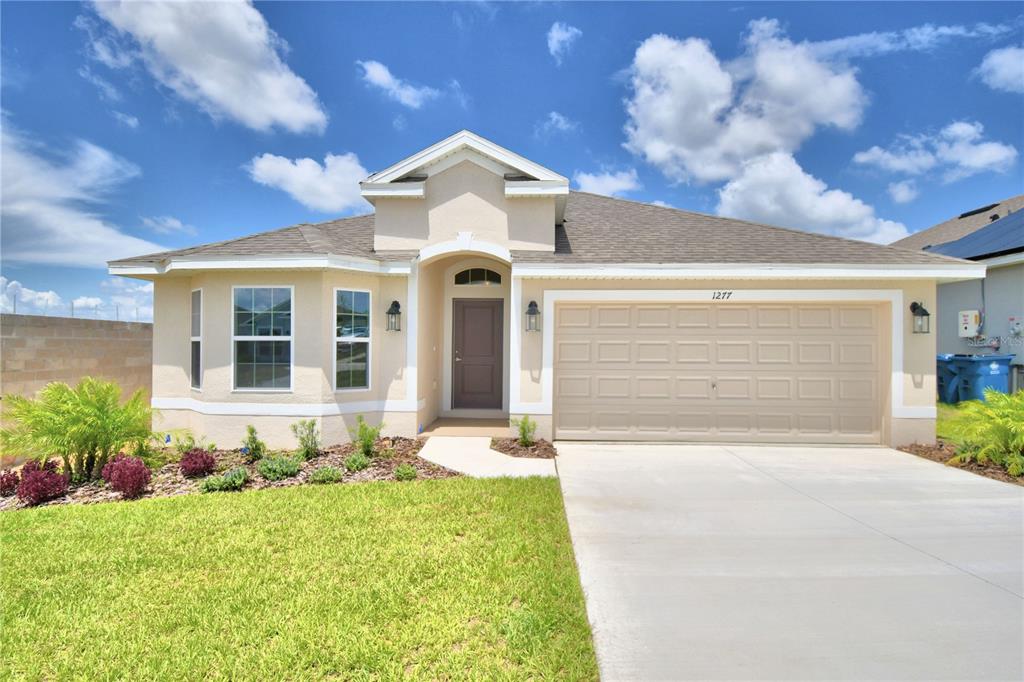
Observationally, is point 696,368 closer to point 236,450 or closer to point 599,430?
point 599,430

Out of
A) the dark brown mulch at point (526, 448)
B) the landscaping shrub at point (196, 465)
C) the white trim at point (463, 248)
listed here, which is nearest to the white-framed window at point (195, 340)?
the landscaping shrub at point (196, 465)

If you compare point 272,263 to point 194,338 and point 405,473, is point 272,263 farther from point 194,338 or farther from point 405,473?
point 405,473

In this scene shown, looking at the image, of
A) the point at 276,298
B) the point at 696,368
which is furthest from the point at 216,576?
the point at 696,368

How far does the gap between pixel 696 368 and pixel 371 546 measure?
647 centimetres

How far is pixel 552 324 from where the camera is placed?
27.6 ft

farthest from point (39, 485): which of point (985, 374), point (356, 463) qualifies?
point (985, 374)

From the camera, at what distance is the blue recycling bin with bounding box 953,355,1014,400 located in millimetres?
11141

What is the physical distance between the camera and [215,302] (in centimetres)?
806

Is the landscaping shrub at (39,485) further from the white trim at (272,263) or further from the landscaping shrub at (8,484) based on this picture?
the white trim at (272,263)

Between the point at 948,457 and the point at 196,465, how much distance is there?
11472mm

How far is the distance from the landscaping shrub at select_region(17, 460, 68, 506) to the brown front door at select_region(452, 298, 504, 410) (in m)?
6.48

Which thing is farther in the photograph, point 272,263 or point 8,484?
point 272,263

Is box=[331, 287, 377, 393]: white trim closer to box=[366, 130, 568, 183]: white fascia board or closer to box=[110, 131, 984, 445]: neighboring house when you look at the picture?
box=[110, 131, 984, 445]: neighboring house

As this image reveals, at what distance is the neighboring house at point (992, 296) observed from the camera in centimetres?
1155
